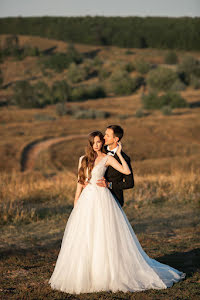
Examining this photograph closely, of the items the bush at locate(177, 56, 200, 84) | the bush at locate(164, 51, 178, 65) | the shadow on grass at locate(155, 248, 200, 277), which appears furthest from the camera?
the bush at locate(164, 51, 178, 65)

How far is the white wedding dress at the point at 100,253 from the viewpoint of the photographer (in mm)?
A: 4547

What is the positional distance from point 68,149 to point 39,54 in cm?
5306

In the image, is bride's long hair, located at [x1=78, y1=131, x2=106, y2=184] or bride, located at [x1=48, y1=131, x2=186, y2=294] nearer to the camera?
bride, located at [x1=48, y1=131, x2=186, y2=294]

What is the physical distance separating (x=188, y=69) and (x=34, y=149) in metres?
40.1

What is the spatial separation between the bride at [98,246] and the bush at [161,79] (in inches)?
1855

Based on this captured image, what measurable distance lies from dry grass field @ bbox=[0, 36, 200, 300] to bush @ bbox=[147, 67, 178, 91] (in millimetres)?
19986

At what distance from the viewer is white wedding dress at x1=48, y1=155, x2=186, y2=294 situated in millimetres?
4547

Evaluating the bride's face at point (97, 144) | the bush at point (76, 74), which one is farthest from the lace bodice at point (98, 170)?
the bush at point (76, 74)

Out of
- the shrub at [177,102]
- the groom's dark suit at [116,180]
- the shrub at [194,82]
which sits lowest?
the groom's dark suit at [116,180]

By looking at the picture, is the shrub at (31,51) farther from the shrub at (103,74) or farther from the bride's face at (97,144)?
the bride's face at (97,144)

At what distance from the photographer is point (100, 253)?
455cm

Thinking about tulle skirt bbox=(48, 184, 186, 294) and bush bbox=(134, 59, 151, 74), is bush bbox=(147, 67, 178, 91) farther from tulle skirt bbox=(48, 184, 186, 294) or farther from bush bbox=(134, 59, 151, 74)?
tulle skirt bbox=(48, 184, 186, 294)

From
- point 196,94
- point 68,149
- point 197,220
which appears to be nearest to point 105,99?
point 196,94

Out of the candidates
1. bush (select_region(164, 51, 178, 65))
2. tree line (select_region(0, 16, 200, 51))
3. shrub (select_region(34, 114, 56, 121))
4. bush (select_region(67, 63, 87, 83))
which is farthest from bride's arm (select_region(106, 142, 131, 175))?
tree line (select_region(0, 16, 200, 51))
